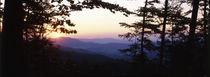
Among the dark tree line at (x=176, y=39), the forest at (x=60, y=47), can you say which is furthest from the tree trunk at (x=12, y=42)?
the dark tree line at (x=176, y=39)

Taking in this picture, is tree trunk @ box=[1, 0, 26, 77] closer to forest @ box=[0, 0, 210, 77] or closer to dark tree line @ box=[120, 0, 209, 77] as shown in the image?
forest @ box=[0, 0, 210, 77]

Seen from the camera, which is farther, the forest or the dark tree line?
the dark tree line

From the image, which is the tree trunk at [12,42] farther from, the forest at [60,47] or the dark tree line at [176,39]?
the dark tree line at [176,39]

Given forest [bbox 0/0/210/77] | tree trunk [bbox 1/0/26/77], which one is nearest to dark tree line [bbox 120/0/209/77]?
forest [bbox 0/0/210/77]

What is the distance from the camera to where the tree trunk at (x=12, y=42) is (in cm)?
459

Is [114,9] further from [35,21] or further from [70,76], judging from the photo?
[35,21]

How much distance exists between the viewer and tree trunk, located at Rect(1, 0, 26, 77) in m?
4.59

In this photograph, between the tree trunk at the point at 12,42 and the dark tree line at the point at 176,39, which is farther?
the dark tree line at the point at 176,39

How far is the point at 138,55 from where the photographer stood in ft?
70.0

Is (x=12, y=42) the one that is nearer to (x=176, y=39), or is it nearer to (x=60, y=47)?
(x=60, y=47)

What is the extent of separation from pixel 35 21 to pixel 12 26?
4864 millimetres

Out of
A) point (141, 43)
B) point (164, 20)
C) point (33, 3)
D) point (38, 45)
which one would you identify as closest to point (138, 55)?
point (141, 43)

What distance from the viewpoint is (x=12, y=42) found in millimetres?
4645

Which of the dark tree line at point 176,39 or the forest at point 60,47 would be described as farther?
the dark tree line at point 176,39
